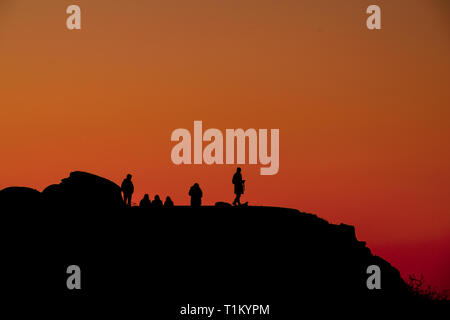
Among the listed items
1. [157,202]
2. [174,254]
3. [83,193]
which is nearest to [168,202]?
[157,202]

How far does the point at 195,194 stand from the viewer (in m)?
63.1

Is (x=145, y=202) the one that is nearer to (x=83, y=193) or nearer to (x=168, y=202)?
(x=168, y=202)

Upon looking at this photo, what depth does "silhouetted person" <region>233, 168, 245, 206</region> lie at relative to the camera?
205 feet

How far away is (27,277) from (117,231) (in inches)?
204

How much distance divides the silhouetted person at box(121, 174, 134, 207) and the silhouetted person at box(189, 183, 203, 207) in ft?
10.7

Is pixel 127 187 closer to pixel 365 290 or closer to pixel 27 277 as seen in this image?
pixel 27 277

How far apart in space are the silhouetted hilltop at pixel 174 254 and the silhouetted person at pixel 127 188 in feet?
3.23

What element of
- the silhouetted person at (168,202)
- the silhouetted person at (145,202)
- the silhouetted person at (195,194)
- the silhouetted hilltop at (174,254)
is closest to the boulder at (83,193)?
the silhouetted hilltop at (174,254)

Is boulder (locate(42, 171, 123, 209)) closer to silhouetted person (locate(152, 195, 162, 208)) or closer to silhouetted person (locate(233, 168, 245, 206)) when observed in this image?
silhouetted person (locate(152, 195, 162, 208))

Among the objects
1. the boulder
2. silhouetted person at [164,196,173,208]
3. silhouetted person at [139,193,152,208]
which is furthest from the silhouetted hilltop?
silhouetted person at [164,196,173,208]

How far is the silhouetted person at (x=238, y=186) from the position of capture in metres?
62.4

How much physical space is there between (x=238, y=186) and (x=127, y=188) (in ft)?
19.7
